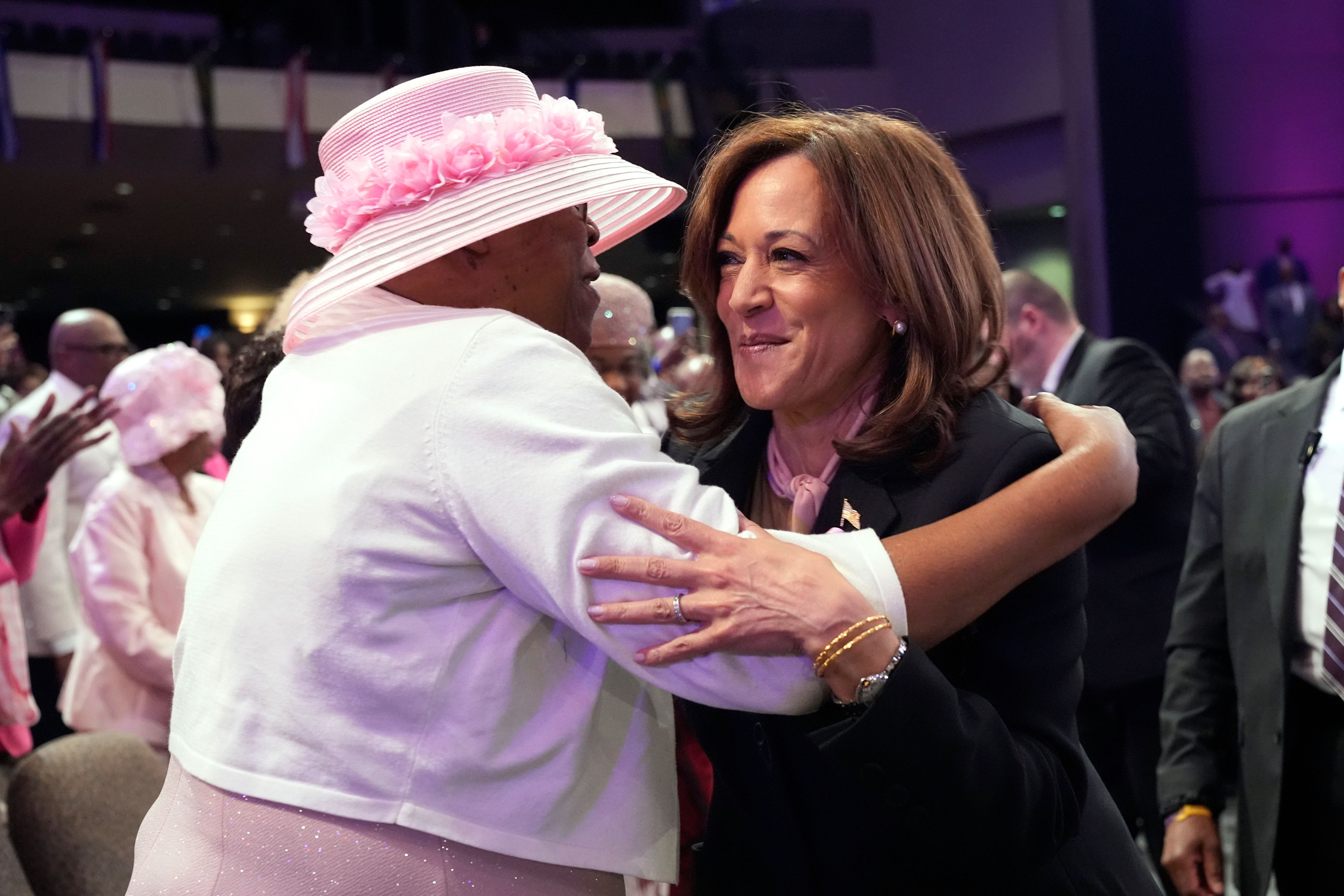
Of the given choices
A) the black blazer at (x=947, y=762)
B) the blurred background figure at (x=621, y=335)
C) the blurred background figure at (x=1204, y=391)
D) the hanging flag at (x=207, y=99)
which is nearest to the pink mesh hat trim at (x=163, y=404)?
the blurred background figure at (x=621, y=335)

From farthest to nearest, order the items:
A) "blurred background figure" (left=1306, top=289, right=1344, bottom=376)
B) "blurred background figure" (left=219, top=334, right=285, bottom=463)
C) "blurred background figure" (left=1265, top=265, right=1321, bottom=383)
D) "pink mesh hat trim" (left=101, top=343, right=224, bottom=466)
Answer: "blurred background figure" (left=1265, top=265, right=1321, bottom=383) → "blurred background figure" (left=1306, top=289, right=1344, bottom=376) → "pink mesh hat trim" (left=101, top=343, right=224, bottom=466) → "blurred background figure" (left=219, top=334, right=285, bottom=463)

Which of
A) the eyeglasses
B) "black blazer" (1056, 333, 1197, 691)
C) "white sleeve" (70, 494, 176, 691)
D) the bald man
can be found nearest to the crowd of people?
"white sleeve" (70, 494, 176, 691)

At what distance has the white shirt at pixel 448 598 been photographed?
4.16 feet

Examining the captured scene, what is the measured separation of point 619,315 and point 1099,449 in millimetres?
2215

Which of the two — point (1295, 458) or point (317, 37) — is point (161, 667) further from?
point (317, 37)

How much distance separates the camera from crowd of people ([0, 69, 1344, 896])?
50.9 inches

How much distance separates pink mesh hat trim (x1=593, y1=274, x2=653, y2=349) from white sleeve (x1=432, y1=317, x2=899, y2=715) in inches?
88.5

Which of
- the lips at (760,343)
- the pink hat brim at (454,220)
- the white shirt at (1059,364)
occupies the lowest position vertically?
the white shirt at (1059,364)

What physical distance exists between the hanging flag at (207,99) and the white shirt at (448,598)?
48.9 ft

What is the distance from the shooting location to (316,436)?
4.43ft

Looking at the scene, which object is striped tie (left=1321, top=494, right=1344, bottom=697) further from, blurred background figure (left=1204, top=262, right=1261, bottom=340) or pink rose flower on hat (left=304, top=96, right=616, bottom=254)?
blurred background figure (left=1204, top=262, right=1261, bottom=340)

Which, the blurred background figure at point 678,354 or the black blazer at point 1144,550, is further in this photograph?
the blurred background figure at point 678,354

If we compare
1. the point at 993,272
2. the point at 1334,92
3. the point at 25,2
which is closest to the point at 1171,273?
the point at 1334,92

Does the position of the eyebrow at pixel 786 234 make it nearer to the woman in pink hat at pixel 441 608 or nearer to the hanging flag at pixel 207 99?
the woman in pink hat at pixel 441 608
